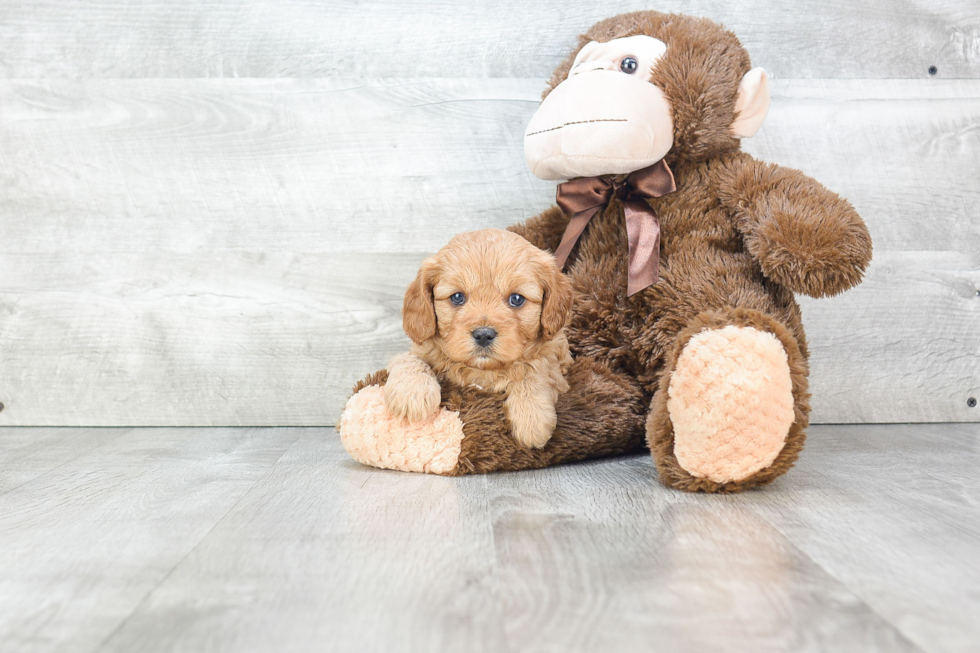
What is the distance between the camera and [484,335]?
3.59ft

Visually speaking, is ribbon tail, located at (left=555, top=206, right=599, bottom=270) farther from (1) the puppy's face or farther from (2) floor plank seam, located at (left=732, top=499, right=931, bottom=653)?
(2) floor plank seam, located at (left=732, top=499, right=931, bottom=653)

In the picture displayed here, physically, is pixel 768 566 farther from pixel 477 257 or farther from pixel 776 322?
pixel 477 257

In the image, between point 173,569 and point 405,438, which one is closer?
point 173,569

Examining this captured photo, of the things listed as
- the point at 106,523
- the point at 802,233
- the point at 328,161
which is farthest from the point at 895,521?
the point at 328,161

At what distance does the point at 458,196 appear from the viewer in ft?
5.30

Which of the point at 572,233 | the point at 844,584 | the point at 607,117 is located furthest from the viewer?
the point at 572,233

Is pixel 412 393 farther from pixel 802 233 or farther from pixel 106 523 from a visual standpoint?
pixel 802 233

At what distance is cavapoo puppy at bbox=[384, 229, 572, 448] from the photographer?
111cm

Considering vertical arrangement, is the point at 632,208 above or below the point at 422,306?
above

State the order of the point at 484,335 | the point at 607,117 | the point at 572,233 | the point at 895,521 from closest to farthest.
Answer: the point at 895,521 < the point at 484,335 < the point at 607,117 < the point at 572,233

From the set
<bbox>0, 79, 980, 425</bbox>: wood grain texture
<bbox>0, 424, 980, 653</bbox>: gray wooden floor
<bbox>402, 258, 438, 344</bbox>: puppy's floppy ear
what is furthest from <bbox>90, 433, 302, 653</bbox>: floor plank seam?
<bbox>0, 79, 980, 425</bbox>: wood grain texture

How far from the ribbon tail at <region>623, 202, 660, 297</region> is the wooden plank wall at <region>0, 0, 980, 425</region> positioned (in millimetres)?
341

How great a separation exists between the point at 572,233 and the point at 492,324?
0.35 m

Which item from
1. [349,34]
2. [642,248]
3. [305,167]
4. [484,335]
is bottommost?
[484,335]
